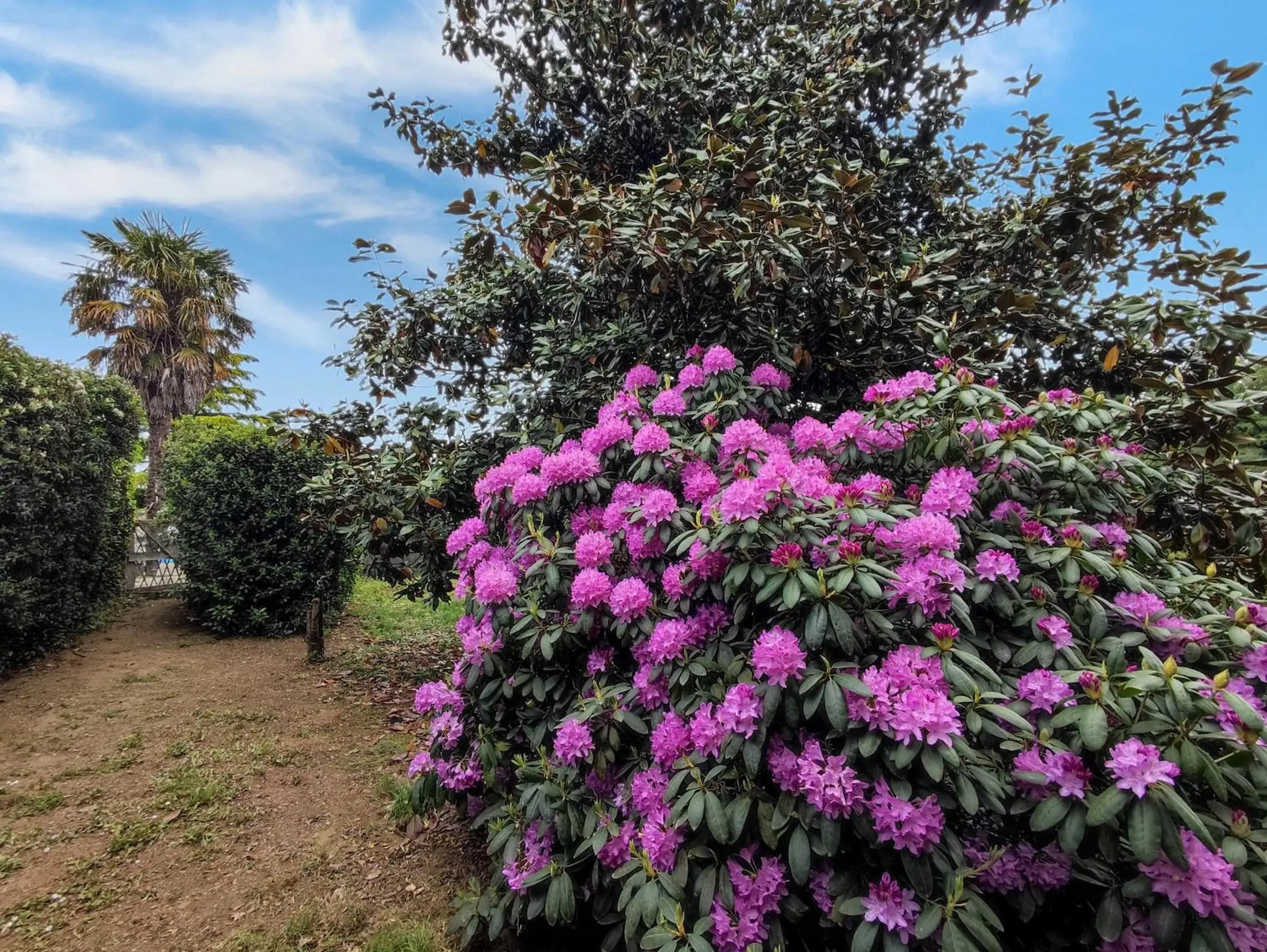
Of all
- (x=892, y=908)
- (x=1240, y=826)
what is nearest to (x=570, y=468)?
(x=892, y=908)

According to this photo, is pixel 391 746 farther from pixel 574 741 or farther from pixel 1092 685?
pixel 1092 685

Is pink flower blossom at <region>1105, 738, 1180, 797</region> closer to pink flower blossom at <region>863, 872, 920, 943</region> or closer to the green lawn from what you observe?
pink flower blossom at <region>863, 872, 920, 943</region>

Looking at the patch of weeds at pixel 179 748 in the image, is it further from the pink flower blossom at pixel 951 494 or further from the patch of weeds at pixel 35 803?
the pink flower blossom at pixel 951 494

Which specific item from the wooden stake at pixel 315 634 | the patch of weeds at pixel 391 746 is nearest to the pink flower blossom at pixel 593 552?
the patch of weeds at pixel 391 746

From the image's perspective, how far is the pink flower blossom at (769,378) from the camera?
269 centimetres

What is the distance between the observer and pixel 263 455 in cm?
630

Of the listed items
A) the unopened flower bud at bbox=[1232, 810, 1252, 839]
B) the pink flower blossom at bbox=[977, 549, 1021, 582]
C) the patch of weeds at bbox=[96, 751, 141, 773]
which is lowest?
the patch of weeds at bbox=[96, 751, 141, 773]

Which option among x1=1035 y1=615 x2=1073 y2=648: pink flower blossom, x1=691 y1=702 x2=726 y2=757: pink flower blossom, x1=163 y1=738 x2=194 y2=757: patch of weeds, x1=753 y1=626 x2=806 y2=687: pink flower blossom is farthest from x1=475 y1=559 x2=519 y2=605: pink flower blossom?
x1=163 y1=738 x2=194 y2=757: patch of weeds

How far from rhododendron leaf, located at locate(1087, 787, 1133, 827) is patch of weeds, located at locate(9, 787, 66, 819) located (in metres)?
4.67

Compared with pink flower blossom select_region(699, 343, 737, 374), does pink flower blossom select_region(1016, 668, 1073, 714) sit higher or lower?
lower

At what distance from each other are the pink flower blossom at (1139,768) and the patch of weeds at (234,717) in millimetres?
4924

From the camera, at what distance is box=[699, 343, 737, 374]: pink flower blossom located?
8.61 ft

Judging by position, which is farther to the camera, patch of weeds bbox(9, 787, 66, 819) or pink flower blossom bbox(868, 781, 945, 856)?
patch of weeds bbox(9, 787, 66, 819)

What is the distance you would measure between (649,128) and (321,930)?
4990mm
